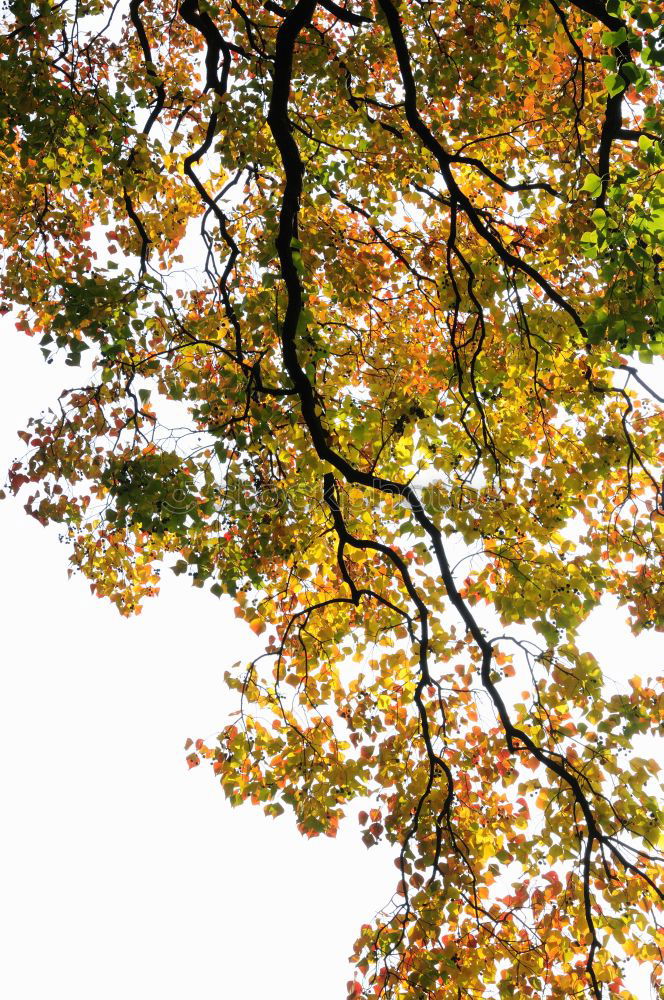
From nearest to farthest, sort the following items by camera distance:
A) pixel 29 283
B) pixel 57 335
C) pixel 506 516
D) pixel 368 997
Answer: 1. pixel 368 997
2. pixel 57 335
3. pixel 506 516
4. pixel 29 283

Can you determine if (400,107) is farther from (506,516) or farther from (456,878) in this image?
(456,878)

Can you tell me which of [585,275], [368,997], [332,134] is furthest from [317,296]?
[368,997]

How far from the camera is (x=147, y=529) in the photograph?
520 centimetres

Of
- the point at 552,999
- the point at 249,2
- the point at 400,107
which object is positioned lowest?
the point at 552,999

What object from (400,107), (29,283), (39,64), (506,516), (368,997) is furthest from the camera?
(29,283)

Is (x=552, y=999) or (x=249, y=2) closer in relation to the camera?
(x=552, y=999)

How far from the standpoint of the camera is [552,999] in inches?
209

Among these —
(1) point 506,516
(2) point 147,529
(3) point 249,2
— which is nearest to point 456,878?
(1) point 506,516

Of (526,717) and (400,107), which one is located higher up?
(400,107)

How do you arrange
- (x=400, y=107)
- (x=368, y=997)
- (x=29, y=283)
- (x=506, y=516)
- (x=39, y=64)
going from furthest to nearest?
(x=29, y=283)
(x=400, y=107)
(x=506, y=516)
(x=39, y=64)
(x=368, y=997)

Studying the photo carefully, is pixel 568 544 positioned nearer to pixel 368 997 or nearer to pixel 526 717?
pixel 526 717

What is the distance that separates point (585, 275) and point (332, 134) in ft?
10.2

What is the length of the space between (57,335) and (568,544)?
5175 millimetres

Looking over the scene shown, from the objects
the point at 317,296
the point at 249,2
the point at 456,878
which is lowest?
the point at 456,878
